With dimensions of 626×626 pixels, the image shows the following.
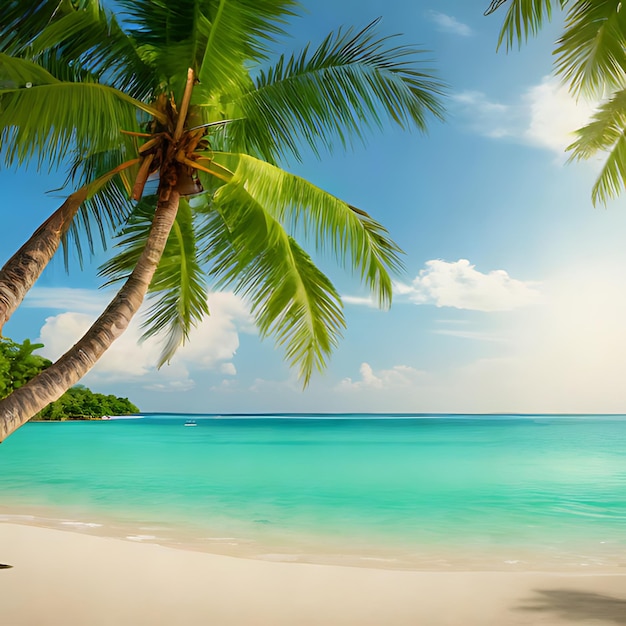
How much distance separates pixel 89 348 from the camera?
170 inches

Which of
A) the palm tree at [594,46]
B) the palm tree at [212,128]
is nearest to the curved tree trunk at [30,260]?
the palm tree at [212,128]

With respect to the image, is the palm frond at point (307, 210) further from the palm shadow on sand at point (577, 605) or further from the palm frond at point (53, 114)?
the palm shadow on sand at point (577, 605)

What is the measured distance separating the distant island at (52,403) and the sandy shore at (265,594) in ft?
6.55

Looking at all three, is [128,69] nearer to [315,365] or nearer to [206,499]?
[315,365]

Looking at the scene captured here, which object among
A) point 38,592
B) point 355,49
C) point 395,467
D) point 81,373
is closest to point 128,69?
point 355,49

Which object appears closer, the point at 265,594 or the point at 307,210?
the point at 265,594

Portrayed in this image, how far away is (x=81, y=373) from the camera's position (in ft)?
13.7

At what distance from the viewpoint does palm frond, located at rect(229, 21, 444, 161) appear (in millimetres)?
5922

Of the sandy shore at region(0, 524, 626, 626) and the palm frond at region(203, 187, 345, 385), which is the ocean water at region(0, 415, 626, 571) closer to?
the sandy shore at region(0, 524, 626, 626)

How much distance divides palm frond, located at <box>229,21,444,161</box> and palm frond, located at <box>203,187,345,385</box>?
83 cm

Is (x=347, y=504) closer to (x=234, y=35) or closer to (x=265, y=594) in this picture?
(x=265, y=594)

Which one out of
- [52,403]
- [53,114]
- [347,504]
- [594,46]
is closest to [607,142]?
[594,46]

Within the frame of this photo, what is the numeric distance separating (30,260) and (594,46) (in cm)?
Answer: 485

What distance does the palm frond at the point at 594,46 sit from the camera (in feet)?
17.2
